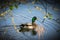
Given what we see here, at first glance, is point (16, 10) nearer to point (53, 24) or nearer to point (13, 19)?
point (13, 19)

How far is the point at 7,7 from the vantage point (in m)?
1.95

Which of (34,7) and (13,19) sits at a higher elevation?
(34,7)

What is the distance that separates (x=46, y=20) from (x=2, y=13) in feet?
2.23

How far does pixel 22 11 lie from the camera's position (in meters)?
1.95

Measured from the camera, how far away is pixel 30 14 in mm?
1946

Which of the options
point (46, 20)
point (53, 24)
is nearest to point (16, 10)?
point (46, 20)

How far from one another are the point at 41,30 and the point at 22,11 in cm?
41

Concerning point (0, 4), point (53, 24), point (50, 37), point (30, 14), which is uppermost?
point (0, 4)

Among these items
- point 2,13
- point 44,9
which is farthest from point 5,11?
point 44,9

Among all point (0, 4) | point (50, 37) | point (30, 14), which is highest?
point (0, 4)

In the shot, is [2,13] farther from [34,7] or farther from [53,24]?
[53,24]

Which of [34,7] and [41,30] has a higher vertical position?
[34,7]

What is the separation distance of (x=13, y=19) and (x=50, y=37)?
623mm

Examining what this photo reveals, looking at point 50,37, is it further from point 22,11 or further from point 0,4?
point 0,4
